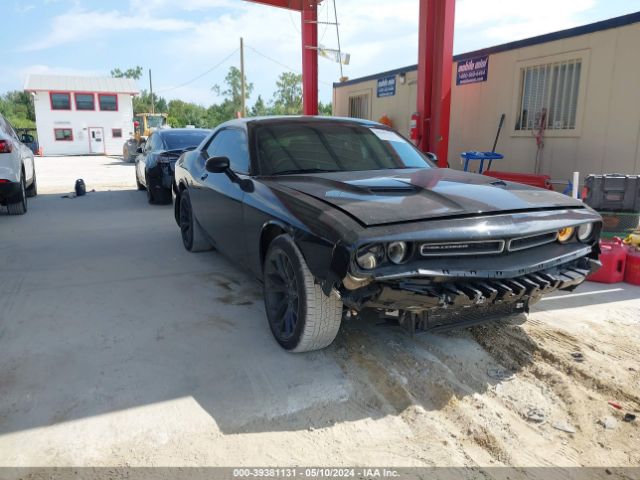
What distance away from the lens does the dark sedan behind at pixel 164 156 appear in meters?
8.84

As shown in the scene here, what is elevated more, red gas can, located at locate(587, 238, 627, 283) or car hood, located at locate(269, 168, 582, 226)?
car hood, located at locate(269, 168, 582, 226)

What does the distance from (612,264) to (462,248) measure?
2910 millimetres

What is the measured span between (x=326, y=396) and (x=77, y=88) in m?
41.2

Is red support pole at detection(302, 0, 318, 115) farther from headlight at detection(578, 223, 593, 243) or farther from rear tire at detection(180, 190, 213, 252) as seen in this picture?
headlight at detection(578, 223, 593, 243)

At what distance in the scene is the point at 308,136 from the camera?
153 inches

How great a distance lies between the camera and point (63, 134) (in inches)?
1451

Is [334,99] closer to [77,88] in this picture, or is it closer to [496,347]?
[496,347]

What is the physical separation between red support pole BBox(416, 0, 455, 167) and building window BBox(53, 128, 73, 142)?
117ft

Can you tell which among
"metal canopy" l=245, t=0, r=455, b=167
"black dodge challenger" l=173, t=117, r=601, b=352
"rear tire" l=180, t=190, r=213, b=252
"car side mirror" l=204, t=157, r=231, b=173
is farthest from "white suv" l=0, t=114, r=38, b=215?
"metal canopy" l=245, t=0, r=455, b=167

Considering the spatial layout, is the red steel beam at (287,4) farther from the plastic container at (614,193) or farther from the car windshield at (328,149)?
the car windshield at (328,149)

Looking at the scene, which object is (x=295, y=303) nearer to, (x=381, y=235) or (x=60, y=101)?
(x=381, y=235)

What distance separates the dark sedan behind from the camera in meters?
8.84

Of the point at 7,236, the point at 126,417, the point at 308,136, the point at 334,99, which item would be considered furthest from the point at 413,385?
the point at 334,99

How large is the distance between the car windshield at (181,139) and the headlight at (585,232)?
24.3 ft
